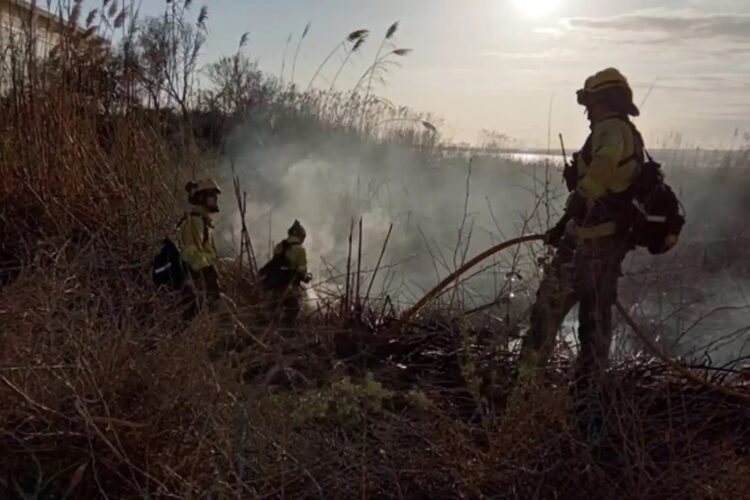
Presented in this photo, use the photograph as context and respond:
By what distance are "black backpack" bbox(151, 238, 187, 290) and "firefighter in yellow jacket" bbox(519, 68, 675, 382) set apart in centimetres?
208

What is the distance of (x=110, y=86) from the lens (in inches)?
266

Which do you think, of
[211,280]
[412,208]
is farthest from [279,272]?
[412,208]

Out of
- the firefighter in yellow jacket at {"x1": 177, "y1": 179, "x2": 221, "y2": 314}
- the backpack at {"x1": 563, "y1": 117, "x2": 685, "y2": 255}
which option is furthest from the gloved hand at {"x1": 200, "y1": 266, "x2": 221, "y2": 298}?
the backpack at {"x1": 563, "y1": 117, "x2": 685, "y2": 255}

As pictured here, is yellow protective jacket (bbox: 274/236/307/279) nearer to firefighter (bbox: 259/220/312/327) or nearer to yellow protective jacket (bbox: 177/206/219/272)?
firefighter (bbox: 259/220/312/327)

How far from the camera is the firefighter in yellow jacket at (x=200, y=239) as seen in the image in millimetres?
4945

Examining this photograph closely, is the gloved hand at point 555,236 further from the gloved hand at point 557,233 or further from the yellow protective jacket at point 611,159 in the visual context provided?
the yellow protective jacket at point 611,159

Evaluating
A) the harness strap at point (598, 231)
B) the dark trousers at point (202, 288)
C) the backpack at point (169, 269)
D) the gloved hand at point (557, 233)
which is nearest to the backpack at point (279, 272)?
the dark trousers at point (202, 288)

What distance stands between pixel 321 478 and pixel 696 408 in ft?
6.06

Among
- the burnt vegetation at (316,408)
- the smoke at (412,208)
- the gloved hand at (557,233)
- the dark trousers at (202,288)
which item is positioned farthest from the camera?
the smoke at (412,208)

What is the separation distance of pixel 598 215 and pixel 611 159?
1.03ft

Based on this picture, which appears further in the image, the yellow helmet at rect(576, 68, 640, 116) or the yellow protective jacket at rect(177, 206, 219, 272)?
the yellow protective jacket at rect(177, 206, 219, 272)

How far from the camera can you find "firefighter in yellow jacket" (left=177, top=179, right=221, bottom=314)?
495 cm

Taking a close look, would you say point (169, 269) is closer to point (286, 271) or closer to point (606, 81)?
point (286, 271)

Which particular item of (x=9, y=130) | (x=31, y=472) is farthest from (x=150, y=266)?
(x=31, y=472)
